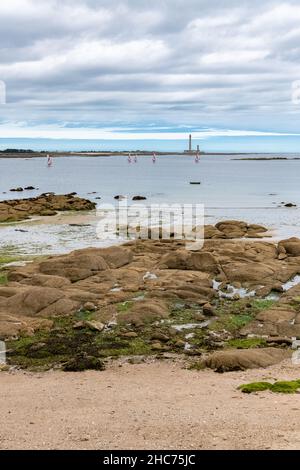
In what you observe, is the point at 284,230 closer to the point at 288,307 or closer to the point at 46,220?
the point at 46,220

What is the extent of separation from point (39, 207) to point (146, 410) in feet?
137

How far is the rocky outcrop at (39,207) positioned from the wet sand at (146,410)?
3296cm

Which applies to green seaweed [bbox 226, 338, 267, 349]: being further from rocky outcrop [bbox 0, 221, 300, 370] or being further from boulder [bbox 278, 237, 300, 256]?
boulder [bbox 278, 237, 300, 256]

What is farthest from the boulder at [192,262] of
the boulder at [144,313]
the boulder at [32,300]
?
the boulder at [32,300]

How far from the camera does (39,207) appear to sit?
50812 millimetres

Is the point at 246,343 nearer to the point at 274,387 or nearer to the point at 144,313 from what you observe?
the point at 144,313

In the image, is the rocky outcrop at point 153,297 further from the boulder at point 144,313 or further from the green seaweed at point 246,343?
the green seaweed at point 246,343

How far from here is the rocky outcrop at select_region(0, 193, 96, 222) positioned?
4556cm

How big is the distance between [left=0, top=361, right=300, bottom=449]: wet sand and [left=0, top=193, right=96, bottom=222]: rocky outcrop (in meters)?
33.0

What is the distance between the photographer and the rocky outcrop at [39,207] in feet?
149

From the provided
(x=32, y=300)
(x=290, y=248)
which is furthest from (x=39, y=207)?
(x=32, y=300)

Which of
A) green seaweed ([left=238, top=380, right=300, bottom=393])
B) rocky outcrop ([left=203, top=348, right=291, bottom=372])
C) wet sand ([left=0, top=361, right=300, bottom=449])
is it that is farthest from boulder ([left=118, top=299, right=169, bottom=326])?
green seaweed ([left=238, top=380, right=300, bottom=393])

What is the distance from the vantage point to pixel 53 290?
61.7ft
